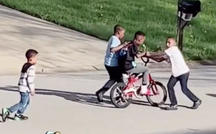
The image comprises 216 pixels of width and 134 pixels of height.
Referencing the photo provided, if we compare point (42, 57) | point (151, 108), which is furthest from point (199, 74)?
point (151, 108)

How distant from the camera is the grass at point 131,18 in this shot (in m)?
23.0

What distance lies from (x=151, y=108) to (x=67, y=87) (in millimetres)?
2764

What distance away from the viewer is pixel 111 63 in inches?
460

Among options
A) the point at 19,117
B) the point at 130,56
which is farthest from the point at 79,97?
the point at 19,117

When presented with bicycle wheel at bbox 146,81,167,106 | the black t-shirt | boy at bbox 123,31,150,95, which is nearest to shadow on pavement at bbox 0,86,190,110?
bicycle wheel at bbox 146,81,167,106

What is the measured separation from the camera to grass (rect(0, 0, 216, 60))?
23047mm

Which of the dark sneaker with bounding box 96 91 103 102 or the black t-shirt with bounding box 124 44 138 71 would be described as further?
the dark sneaker with bounding box 96 91 103 102

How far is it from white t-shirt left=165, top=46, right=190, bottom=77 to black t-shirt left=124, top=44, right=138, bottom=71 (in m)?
0.54

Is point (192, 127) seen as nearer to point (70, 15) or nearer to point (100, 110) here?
point (100, 110)

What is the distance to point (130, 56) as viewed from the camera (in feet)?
37.7

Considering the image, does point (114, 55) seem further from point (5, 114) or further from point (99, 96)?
point (5, 114)

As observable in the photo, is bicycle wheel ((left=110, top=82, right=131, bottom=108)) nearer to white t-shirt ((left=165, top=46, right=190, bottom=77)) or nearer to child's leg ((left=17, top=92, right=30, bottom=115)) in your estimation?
white t-shirt ((left=165, top=46, right=190, bottom=77))

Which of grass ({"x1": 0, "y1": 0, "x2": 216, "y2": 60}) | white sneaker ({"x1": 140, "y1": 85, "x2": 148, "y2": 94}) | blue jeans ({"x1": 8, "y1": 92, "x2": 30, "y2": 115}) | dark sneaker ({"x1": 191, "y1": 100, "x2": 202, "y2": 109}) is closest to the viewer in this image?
blue jeans ({"x1": 8, "y1": 92, "x2": 30, "y2": 115})

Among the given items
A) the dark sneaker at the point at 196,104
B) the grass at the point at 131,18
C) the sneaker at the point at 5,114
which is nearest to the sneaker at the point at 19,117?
the sneaker at the point at 5,114
